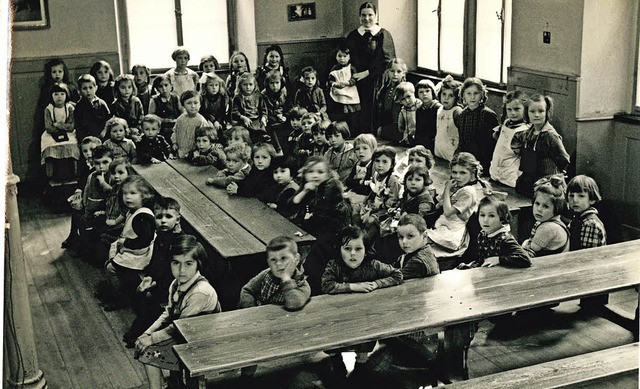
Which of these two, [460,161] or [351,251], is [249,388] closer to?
[351,251]

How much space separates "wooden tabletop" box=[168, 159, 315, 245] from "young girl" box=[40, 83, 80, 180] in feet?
8.19

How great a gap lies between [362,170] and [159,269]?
6.97 ft

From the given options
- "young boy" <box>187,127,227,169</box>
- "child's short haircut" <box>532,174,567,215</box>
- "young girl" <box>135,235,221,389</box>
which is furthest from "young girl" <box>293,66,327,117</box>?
"young girl" <box>135,235,221,389</box>

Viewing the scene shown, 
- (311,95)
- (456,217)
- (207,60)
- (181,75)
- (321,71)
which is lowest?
(456,217)

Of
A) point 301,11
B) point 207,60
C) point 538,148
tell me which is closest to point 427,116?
point 538,148

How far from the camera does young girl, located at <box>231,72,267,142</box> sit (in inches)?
360

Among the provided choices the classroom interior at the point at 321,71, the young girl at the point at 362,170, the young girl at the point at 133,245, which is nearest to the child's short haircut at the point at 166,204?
the young girl at the point at 133,245

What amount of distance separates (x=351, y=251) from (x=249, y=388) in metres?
0.93

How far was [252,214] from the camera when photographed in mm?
A: 5836

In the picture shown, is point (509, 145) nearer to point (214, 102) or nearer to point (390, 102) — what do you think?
point (390, 102)

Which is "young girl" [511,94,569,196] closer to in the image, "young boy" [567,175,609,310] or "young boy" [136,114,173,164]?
"young boy" [567,175,609,310]

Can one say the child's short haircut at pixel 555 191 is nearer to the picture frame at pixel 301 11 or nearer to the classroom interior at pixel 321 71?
the classroom interior at pixel 321 71

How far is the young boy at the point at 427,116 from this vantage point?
790 cm

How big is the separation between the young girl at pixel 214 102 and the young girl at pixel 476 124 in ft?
9.58
